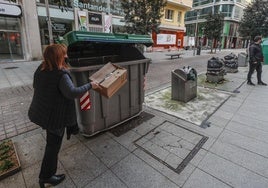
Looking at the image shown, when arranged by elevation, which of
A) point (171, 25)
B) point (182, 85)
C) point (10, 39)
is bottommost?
point (182, 85)

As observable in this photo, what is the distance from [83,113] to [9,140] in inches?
56.4

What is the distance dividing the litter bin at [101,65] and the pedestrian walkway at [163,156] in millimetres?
335

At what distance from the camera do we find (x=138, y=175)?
2316 mm

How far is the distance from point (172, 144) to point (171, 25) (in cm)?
2526

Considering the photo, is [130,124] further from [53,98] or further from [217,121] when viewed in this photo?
[53,98]

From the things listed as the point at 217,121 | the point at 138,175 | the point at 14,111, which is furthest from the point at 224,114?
the point at 14,111

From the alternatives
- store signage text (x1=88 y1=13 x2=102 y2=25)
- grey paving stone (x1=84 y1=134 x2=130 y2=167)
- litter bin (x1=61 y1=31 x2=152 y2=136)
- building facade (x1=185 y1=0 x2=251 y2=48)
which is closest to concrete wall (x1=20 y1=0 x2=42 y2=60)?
store signage text (x1=88 y1=13 x2=102 y2=25)

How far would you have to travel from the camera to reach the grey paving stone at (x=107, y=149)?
2.63 meters

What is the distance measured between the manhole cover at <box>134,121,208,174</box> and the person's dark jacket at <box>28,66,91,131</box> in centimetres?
152

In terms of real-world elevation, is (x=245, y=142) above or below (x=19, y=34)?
below

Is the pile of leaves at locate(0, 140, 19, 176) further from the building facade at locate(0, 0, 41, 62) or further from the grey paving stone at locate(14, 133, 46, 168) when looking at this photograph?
the building facade at locate(0, 0, 41, 62)

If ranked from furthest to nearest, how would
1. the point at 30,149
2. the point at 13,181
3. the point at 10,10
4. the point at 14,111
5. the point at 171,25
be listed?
the point at 171,25 → the point at 10,10 → the point at 14,111 → the point at 30,149 → the point at 13,181

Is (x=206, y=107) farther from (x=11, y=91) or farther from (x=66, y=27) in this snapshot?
(x=66, y=27)

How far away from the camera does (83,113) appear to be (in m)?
2.92
